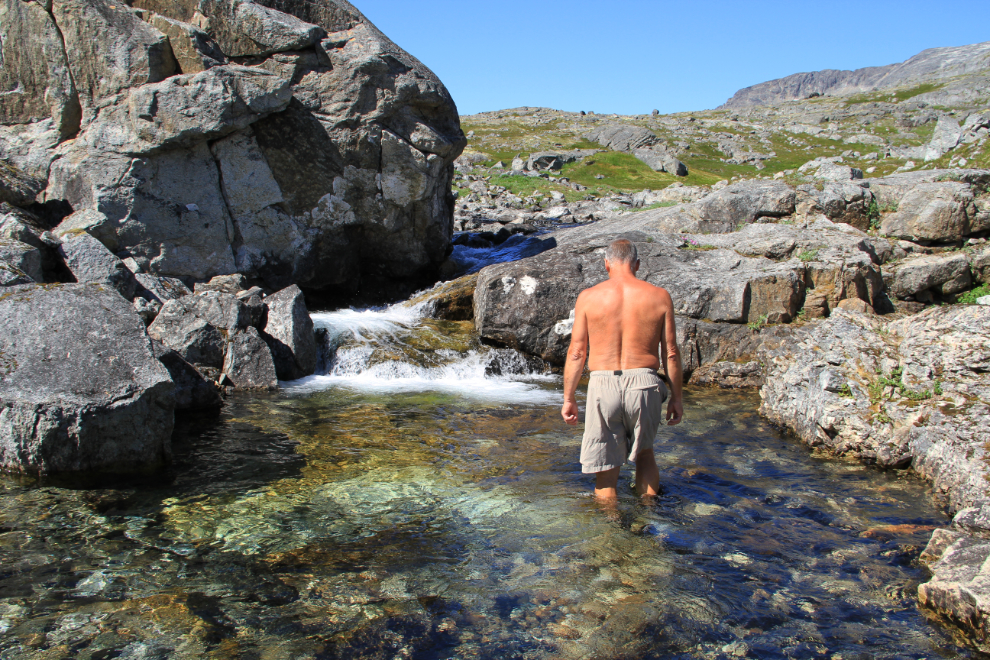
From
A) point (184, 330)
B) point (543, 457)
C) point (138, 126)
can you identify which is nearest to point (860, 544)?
point (543, 457)

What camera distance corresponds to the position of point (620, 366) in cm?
712

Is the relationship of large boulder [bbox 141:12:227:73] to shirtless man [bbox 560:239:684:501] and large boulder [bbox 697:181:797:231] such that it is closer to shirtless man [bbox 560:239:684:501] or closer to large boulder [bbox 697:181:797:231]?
large boulder [bbox 697:181:797:231]

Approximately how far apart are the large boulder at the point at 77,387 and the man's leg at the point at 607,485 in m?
5.84

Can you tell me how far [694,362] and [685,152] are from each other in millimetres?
78974

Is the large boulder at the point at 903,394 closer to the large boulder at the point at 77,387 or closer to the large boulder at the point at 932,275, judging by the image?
the large boulder at the point at 932,275

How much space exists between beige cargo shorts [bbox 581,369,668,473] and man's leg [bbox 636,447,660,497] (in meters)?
0.34

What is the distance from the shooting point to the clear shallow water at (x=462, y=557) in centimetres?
482

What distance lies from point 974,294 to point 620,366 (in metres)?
14.2

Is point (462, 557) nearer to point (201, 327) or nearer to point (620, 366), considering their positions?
point (620, 366)

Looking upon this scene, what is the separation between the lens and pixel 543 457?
9570 mm

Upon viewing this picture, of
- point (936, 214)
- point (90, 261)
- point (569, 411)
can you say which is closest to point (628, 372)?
point (569, 411)

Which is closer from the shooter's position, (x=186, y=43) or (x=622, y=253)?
(x=622, y=253)

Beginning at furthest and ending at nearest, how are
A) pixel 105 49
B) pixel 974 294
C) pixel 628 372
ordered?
pixel 105 49 → pixel 974 294 → pixel 628 372

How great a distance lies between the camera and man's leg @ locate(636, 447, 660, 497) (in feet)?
24.7
